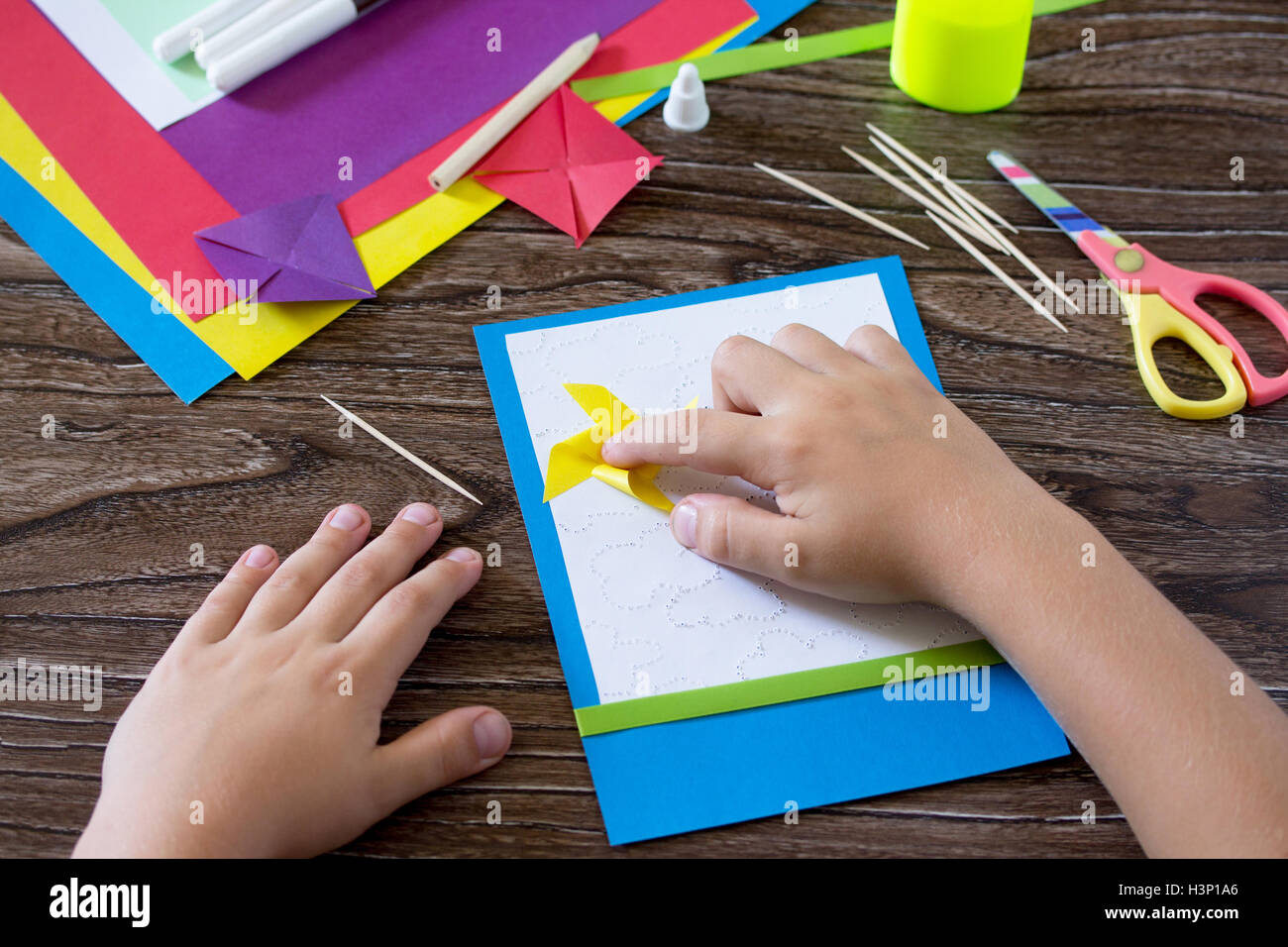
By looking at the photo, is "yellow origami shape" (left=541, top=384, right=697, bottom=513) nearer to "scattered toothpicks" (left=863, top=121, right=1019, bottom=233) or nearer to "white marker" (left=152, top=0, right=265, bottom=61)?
"scattered toothpicks" (left=863, top=121, right=1019, bottom=233)

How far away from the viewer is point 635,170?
899mm

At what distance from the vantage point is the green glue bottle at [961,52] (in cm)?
90

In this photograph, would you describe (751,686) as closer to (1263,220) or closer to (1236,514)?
(1236,514)

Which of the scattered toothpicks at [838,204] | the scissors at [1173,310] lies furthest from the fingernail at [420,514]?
the scissors at [1173,310]

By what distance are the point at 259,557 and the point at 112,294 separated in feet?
0.87

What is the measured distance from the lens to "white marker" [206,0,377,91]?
92 centimetres

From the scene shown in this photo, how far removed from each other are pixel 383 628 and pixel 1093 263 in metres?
0.62

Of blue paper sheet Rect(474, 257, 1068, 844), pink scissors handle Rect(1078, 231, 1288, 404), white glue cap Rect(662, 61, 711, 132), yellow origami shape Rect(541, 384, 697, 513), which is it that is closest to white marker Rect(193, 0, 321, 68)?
white glue cap Rect(662, 61, 711, 132)

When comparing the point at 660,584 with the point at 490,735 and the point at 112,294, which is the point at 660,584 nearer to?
the point at 490,735

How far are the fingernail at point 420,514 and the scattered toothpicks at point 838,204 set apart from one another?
41 centimetres

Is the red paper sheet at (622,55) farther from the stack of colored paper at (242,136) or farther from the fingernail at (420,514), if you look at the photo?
the fingernail at (420,514)

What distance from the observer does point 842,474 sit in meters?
0.70

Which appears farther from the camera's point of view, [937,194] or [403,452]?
[937,194]

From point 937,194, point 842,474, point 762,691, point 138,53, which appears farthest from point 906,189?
point 138,53
